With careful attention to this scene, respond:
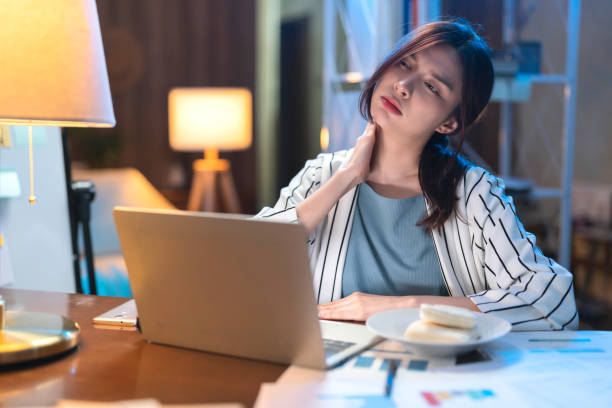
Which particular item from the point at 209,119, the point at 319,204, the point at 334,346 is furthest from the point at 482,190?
the point at 209,119

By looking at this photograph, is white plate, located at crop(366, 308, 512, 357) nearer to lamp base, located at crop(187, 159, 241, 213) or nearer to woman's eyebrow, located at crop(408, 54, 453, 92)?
woman's eyebrow, located at crop(408, 54, 453, 92)

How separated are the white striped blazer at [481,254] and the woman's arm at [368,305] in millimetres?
53

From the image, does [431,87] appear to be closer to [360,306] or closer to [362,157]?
[362,157]

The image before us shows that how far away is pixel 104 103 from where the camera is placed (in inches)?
40.4

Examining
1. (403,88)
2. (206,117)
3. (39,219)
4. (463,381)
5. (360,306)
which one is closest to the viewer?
(463,381)

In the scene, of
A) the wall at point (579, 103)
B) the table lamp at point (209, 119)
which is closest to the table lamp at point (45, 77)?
the wall at point (579, 103)

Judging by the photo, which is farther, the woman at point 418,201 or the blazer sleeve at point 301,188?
the blazer sleeve at point 301,188

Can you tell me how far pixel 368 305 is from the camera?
1.16 meters

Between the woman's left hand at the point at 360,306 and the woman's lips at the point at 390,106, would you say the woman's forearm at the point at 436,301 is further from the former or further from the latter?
the woman's lips at the point at 390,106

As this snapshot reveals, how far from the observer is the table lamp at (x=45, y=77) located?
36.0 inches

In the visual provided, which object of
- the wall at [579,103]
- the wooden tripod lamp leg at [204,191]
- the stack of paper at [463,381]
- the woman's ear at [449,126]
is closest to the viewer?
the stack of paper at [463,381]

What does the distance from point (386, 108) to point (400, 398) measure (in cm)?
81

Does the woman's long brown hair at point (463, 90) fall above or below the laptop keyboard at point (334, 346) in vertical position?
above

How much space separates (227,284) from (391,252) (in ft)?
2.17
